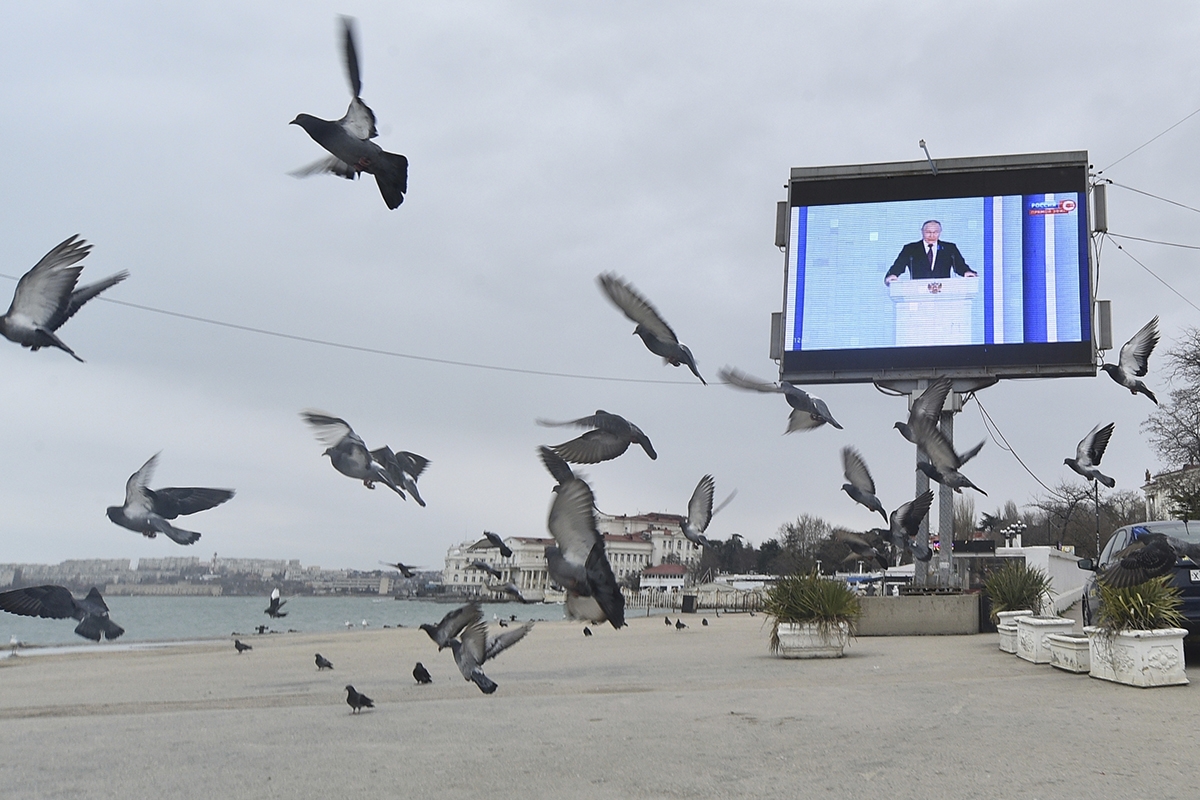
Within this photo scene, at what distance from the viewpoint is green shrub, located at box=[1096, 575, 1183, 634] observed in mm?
8477

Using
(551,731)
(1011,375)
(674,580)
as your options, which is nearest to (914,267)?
(1011,375)

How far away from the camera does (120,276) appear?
6.34 m

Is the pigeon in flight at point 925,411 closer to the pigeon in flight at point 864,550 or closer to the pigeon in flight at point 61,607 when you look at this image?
the pigeon in flight at point 864,550

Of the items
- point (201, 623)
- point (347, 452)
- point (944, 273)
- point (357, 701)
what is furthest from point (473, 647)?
point (201, 623)

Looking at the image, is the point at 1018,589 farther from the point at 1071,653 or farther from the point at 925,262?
the point at 925,262

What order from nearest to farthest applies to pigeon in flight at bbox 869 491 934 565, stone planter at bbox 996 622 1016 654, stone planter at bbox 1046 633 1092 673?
stone planter at bbox 1046 633 1092 673
pigeon in flight at bbox 869 491 934 565
stone planter at bbox 996 622 1016 654

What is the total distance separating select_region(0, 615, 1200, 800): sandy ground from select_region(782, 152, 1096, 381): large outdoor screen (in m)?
9.68

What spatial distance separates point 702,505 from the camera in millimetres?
8898

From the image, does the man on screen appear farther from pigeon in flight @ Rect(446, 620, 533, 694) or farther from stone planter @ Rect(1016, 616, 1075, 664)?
pigeon in flight @ Rect(446, 620, 533, 694)

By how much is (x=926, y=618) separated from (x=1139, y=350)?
227 inches

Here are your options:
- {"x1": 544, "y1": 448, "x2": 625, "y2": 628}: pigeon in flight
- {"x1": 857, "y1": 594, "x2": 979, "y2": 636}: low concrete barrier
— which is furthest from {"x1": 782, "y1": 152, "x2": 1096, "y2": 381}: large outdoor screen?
{"x1": 544, "y1": 448, "x2": 625, "y2": 628}: pigeon in flight

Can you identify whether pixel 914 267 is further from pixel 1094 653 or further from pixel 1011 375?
pixel 1094 653

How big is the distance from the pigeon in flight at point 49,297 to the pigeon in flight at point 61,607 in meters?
2.10

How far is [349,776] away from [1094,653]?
6800 mm
